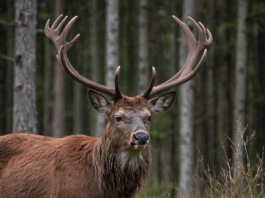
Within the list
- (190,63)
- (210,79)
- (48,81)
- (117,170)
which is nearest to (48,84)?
(48,81)

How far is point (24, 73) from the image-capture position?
765cm

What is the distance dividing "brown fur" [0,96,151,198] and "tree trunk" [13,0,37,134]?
2197 mm

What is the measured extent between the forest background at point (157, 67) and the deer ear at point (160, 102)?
7.06 feet

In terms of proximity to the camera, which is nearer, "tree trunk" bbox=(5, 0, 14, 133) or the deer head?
the deer head

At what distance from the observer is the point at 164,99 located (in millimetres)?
5617

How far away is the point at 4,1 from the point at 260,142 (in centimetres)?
1390

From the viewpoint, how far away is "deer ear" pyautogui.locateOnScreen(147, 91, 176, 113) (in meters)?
5.56

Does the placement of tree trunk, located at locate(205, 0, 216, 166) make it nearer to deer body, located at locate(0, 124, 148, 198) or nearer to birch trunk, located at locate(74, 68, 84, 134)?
birch trunk, located at locate(74, 68, 84, 134)

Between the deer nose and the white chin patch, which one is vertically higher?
the deer nose

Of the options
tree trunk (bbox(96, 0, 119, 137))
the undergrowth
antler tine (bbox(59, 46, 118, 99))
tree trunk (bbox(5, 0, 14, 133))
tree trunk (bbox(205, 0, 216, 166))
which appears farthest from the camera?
tree trunk (bbox(5, 0, 14, 133))

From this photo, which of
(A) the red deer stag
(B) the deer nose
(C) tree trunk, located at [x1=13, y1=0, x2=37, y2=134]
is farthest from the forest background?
(B) the deer nose

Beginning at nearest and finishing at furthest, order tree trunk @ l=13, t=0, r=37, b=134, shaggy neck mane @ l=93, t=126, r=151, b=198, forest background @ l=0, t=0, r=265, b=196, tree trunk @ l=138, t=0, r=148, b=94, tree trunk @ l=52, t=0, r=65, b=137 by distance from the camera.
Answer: shaggy neck mane @ l=93, t=126, r=151, b=198 < tree trunk @ l=13, t=0, r=37, b=134 < forest background @ l=0, t=0, r=265, b=196 < tree trunk @ l=138, t=0, r=148, b=94 < tree trunk @ l=52, t=0, r=65, b=137

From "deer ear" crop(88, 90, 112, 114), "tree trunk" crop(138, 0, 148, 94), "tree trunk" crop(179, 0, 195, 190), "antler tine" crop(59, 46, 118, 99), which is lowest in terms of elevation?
"tree trunk" crop(179, 0, 195, 190)

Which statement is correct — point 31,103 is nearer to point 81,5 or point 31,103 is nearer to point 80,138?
point 80,138
